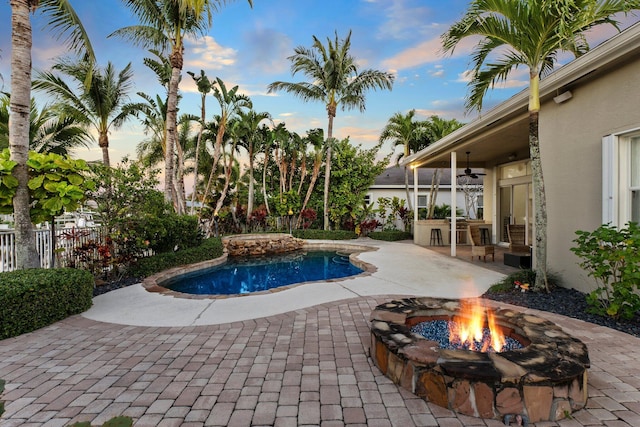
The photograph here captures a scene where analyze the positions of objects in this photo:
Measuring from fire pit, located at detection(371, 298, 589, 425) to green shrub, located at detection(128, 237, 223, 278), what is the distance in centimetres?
636

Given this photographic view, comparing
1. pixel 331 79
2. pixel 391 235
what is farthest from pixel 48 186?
pixel 391 235

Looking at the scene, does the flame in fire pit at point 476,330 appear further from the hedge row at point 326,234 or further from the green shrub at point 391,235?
the hedge row at point 326,234

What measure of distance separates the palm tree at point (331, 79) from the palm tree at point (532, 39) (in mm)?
10327

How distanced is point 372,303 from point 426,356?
8.43 feet

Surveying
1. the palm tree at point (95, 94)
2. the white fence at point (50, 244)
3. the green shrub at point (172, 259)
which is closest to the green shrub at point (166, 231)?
the green shrub at point (172, 259)

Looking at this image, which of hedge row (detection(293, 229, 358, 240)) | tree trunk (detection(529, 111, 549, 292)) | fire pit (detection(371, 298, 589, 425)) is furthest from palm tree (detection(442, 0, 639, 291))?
hedge row (detection(293, 229, 358, 240))

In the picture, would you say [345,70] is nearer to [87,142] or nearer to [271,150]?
[271,150]

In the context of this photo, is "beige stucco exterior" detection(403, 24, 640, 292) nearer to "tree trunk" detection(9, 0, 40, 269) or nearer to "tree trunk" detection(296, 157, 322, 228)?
"tree trunk" detection(9, 0, 40, 269)

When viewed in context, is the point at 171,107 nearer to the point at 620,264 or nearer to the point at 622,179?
the point at 622,179

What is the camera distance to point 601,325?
165 inches

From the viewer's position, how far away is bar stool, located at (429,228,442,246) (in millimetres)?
13594

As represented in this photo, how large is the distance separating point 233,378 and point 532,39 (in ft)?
21.6

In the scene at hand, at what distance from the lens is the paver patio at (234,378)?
2436 mm

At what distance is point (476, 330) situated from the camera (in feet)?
11.6
